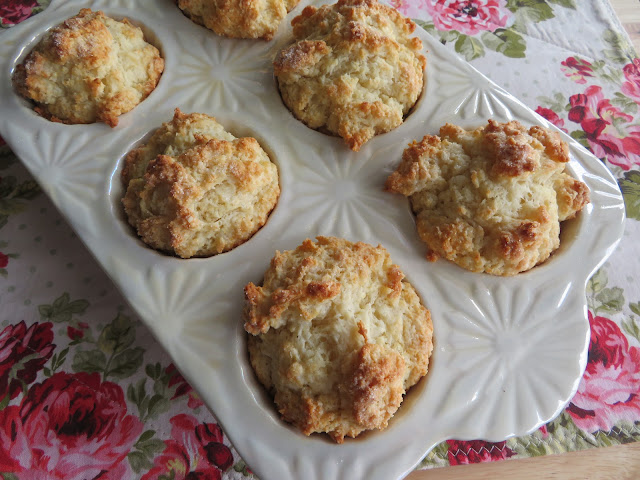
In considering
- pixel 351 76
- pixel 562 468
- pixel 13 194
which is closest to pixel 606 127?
pixel 351 76

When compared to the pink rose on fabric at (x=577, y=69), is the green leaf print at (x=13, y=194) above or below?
below

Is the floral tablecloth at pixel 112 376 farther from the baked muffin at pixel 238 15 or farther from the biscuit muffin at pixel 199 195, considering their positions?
the baked muffin at pixel 238 15

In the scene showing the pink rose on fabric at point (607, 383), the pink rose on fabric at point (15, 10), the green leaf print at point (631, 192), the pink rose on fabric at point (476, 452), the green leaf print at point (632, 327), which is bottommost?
the pink rose on fabric at point (476, 452)

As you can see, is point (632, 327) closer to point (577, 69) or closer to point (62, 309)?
point (577, 69)

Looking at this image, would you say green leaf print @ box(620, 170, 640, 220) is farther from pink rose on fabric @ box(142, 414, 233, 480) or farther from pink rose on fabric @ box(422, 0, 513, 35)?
pink rose on fabric @ box(142, 414, 233, 480)

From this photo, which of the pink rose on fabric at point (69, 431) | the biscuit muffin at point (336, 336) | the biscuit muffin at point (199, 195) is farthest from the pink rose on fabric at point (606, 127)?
the pink rose on fabric at point (69, 431)

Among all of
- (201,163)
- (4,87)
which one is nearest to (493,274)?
(201,163)

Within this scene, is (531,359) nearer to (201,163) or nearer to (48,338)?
(201,163)
